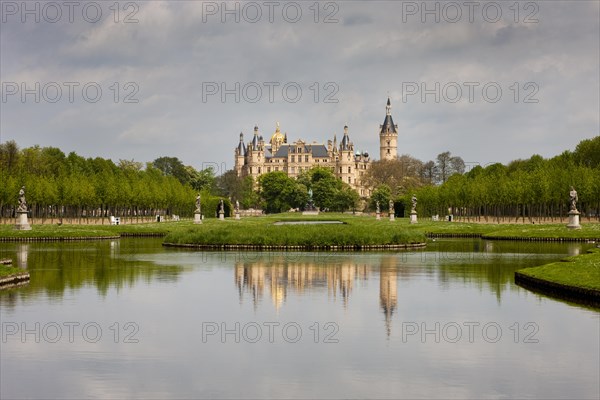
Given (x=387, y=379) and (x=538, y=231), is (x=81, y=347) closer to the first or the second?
(x=387, y=379)

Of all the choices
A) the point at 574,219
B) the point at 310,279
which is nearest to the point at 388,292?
the point at 310,279

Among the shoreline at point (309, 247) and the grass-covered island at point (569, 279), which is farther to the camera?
the shoreline at point (309, 247)

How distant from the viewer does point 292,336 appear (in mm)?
20688

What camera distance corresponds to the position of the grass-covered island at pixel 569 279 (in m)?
27.3

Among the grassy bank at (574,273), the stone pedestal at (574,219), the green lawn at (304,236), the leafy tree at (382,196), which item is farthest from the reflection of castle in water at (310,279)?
the leafy tree at (382,196)

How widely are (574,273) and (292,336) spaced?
45.9 ft

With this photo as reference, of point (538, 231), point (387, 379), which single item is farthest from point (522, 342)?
point (538, 231)

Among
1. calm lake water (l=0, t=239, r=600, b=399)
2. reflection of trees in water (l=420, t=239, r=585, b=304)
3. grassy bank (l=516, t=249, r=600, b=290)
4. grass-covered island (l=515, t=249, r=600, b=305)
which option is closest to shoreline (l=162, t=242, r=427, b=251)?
reflection of trees in water (l=420, t=239, r=585, b=304)

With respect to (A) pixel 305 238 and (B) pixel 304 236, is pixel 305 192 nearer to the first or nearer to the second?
(B) pixel 304 236

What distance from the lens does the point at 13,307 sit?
2495 cm

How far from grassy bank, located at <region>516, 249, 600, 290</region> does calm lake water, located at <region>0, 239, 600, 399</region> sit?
1.25m

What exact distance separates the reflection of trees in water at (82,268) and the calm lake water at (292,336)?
214 millimetres

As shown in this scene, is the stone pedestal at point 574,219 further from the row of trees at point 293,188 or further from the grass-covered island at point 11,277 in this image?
the grass-covered island at point 11,277

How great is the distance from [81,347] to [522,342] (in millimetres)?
10423
